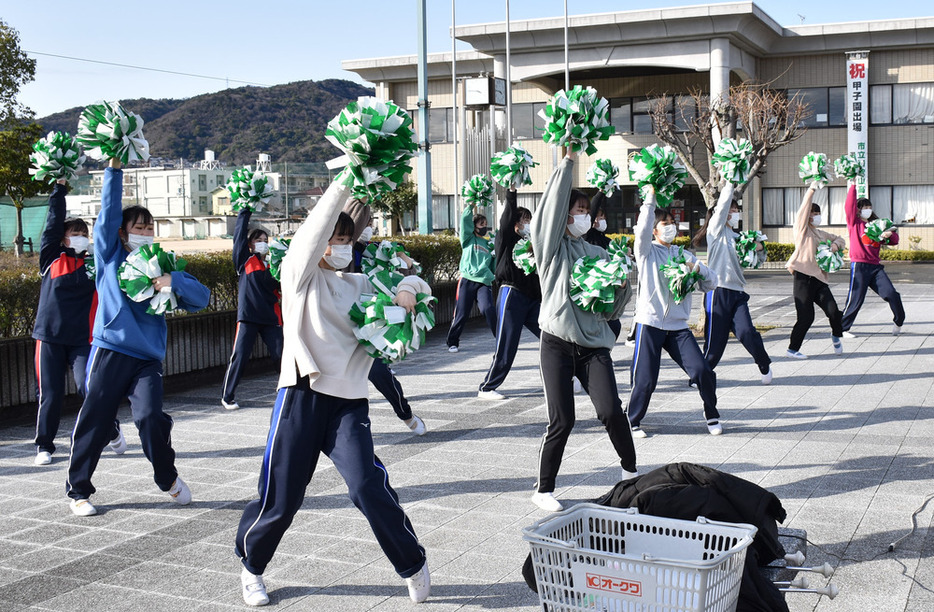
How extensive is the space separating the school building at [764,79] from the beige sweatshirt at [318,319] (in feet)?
89.0

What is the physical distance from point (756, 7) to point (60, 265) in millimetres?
29074

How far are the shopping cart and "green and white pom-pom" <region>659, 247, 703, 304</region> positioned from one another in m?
4.21

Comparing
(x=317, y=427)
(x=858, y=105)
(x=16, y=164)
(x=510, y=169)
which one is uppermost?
(x=858, y=105)

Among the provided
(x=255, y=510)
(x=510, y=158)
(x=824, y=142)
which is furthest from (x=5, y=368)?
(x=824, y=142)

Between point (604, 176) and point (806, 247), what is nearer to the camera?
point (604, 176)

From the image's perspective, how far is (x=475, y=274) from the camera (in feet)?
43.7

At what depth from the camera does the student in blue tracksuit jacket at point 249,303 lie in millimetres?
9641

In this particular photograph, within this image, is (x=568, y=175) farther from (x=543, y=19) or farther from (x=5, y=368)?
(x=543, y=19)

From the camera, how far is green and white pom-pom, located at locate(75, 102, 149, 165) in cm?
616

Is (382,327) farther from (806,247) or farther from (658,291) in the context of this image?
(806,247)

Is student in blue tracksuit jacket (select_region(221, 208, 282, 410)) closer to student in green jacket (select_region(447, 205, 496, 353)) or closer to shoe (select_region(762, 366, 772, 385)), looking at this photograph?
student in green jacket (select_region(447, 205, 496, 353))

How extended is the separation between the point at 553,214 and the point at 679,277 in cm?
224

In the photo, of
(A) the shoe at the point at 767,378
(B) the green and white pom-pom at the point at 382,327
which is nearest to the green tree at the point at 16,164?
(A) the shoe at the point at 767,378

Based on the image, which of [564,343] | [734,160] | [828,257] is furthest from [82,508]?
[828,257]
